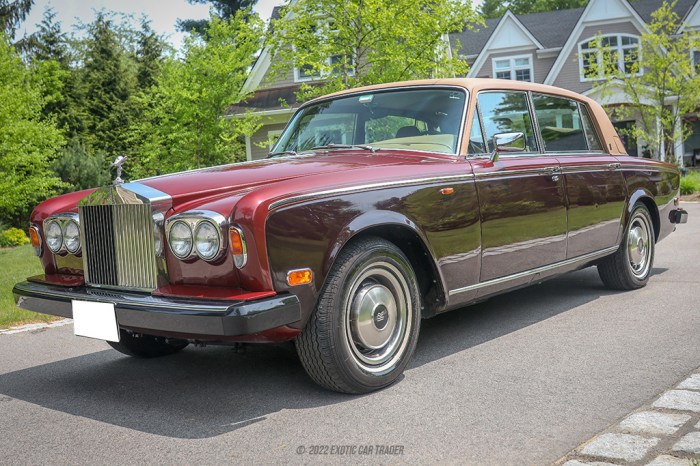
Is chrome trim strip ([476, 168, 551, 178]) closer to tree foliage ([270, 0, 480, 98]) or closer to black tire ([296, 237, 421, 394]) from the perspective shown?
black tire ([296, 237, 421, 394])

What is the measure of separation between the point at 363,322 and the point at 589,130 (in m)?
3.52

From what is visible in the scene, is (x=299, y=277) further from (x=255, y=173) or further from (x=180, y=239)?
(x=255, y=173)

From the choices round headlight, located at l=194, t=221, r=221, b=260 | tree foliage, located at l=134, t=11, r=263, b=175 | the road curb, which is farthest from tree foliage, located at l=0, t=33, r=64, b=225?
the road curb

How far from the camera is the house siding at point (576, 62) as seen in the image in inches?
1266

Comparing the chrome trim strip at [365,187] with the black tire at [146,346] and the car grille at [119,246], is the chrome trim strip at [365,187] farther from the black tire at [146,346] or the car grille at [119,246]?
the black tire at [146,346]

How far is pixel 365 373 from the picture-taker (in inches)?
153

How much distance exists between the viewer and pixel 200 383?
14.1ft

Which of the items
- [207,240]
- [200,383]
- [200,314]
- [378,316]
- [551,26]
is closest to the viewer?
[200,314]

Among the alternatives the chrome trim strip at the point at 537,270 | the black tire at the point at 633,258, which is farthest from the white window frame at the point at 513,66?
the chrome trim strip at the point at 537,270

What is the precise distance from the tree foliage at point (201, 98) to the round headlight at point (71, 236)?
1590 centimetres

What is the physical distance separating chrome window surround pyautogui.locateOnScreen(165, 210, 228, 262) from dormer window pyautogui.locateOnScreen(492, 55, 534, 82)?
33224 millimetres

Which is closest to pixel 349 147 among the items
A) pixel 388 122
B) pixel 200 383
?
pixel 388 122

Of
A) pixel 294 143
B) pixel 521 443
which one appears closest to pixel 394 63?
pixel 294 143

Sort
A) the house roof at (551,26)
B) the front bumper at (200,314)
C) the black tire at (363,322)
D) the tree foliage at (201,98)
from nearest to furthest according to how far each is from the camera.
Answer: the front bumper at (200,314), the black tire at (363,322), the tree foliage at (201,98), the house roof at (551,26)
